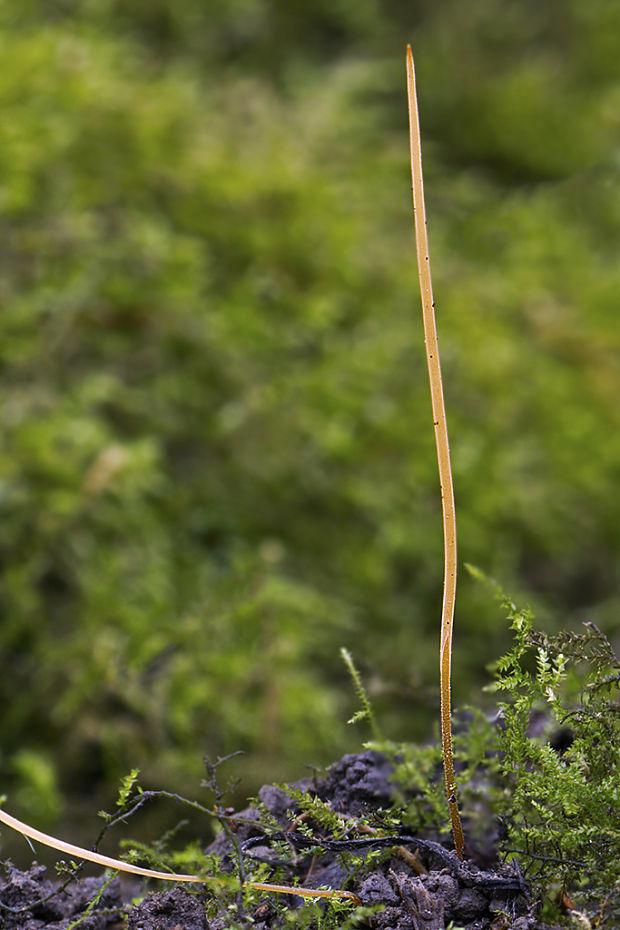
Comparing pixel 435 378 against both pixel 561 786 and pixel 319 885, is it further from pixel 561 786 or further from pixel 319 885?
pixel 319 885

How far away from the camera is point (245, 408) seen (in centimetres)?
188

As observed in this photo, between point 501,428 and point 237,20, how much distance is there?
1668 mm

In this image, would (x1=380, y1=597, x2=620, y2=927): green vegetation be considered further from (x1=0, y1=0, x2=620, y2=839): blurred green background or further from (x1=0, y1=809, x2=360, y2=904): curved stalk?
(x1=0, y1=0, x2=620, y2=839): blurred green background

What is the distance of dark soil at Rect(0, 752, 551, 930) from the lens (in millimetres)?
671

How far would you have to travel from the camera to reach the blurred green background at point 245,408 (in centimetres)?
153

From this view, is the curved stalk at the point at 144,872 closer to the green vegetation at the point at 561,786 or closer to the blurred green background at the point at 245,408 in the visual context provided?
the green vegetation at the point at 561,786

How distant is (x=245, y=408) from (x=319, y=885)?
1.27m

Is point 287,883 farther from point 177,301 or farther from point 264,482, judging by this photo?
point 177,301

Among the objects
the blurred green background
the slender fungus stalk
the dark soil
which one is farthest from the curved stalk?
the blurred green background

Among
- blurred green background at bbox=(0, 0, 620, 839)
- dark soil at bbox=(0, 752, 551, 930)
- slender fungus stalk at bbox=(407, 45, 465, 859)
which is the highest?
blurred green background at bbox=(0, 0, 620, 839)

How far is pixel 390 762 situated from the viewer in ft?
2.96

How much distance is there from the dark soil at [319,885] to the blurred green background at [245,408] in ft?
1.79

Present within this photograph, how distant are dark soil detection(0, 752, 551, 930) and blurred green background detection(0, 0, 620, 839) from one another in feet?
1.79

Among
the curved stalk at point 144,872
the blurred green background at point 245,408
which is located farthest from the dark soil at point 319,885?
the blurred green background at point 245,408
